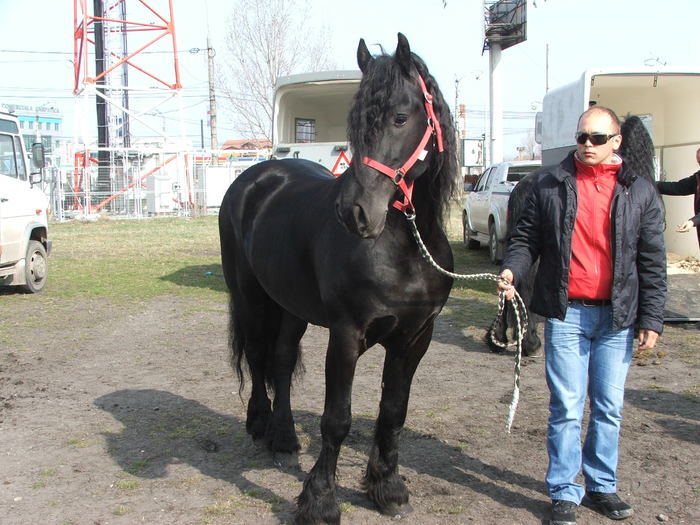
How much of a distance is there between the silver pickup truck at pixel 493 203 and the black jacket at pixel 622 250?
7.98 meters

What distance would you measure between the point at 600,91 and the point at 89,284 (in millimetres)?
8226

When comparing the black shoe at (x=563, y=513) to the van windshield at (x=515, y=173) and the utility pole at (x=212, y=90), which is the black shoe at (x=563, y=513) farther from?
the utility pole at (x=212, y=90)

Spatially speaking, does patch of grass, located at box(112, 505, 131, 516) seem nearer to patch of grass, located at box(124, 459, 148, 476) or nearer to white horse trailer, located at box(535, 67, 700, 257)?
patch of grass, located at box(124, 459, 148, 476)

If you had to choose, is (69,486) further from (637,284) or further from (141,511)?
(637,284)

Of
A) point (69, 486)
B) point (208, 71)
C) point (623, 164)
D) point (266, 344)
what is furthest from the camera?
point (208, 71)

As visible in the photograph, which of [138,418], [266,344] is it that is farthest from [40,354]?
[266,344]

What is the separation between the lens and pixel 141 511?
136 inches

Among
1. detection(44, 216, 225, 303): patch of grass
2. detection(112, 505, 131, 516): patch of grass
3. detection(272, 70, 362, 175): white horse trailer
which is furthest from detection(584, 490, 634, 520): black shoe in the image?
detection(44, 216, 225, 303): patch of grass

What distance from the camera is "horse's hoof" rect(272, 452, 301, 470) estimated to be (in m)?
4.07

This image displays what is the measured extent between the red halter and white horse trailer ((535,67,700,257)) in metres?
5.47

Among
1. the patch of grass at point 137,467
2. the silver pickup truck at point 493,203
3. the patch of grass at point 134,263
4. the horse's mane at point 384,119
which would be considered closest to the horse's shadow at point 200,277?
the patch of grass at point 134,263

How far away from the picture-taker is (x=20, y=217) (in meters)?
10.5

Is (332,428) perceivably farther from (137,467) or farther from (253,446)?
(137,467)

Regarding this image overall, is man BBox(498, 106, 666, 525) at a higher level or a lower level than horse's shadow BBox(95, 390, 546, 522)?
higher
